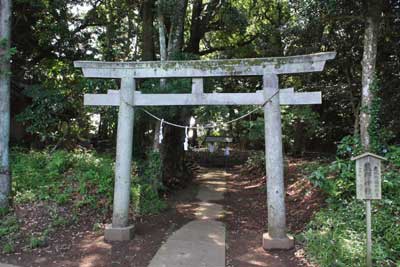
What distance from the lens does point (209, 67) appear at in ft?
20.3

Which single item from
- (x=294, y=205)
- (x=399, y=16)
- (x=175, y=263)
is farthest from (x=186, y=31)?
(x=175, y=263)

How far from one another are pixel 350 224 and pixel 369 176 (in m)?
1.21

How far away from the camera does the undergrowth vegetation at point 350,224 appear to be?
4.51 metres

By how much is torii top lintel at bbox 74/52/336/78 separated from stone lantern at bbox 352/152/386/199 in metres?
1.93

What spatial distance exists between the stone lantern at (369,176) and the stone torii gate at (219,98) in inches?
61.2

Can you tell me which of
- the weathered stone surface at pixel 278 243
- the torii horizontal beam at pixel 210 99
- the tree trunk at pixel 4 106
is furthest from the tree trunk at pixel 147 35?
the weathered stone surface at pixel 278 243

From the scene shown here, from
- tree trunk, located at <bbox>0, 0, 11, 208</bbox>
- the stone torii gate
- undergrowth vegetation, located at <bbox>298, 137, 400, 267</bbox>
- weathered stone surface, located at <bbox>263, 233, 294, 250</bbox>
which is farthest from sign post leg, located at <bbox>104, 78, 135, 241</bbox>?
undergrowth vegetation, located at <bbox>298, 137, 400, 267</bbox>

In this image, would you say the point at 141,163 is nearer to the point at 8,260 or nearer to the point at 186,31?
the point at 8,260

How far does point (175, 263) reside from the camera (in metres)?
5.20

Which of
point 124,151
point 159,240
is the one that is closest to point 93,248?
point 159,240

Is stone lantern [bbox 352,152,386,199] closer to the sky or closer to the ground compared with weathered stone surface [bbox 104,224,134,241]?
closer to the sky

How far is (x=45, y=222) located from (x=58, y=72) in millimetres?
7755

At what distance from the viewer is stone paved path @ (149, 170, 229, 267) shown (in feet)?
17.3

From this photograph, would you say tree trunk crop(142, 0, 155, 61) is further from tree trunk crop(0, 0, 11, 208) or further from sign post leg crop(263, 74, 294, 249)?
sign post leg crop(263, 74, 294, 249)
